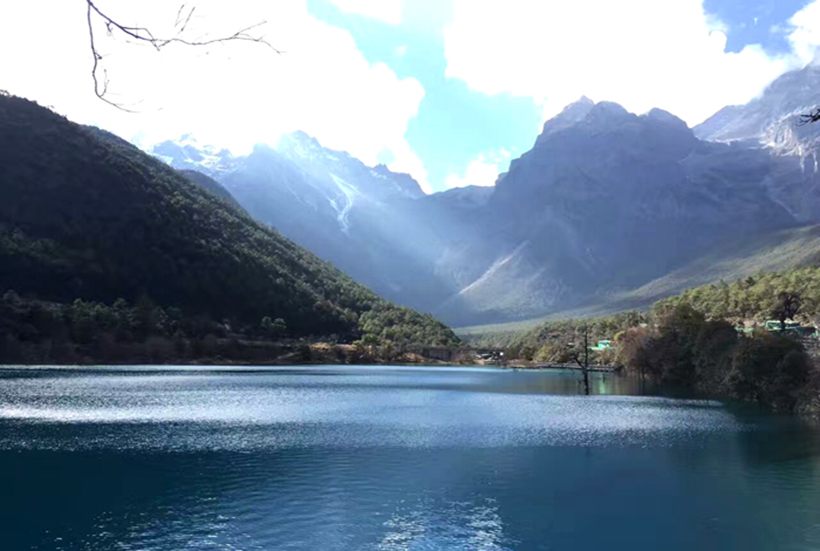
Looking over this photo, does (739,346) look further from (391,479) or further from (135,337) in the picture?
(135,337)

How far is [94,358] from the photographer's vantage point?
5448 inches

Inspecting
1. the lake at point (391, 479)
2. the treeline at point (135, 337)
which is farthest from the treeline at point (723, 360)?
the treeline at point (135, 337)

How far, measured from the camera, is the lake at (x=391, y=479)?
84.6ft

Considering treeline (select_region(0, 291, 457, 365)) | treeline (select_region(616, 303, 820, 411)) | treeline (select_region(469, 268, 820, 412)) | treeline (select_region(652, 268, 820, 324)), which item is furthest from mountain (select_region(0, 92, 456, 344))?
treeline (select_region(652, 268, 820, 324))

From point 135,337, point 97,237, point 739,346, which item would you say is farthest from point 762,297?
point 97,237

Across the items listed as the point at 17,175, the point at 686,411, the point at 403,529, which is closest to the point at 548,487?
the point at 403,529

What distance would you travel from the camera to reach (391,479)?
35156 millimetres

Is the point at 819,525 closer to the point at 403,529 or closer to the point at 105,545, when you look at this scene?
the point at 403,529

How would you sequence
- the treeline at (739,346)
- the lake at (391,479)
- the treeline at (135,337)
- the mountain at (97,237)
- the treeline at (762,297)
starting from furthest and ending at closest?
the mountain at (97,237) < the treeline at (762,297) < the treeline at (135,337) < the treeline at (739,346) < the lake at (391,479)

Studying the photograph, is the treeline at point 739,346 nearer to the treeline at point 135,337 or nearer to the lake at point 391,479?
the lake at point 391,479

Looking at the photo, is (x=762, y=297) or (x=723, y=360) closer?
(x=723, y=360)

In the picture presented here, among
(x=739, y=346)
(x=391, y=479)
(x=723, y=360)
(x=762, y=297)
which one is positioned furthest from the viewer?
(x=762, y=297)

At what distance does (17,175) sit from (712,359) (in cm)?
16164

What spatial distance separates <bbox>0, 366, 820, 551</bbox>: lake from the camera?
25.8 meters
